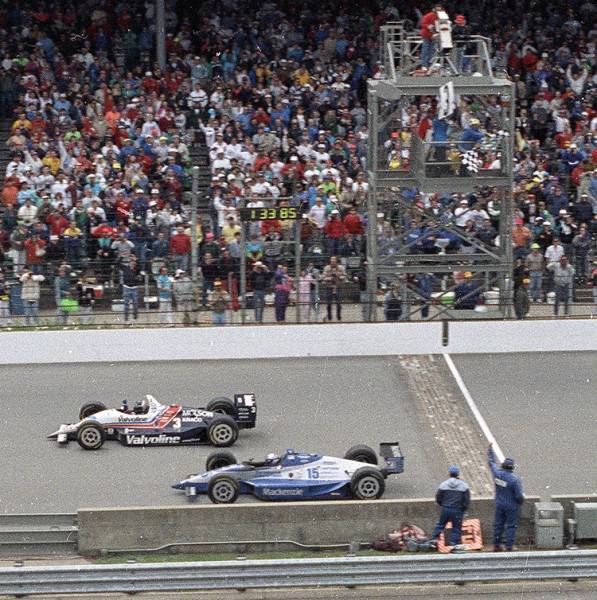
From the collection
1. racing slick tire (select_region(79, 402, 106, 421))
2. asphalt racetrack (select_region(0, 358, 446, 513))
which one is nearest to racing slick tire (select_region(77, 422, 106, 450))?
asphalt racetrack (select_region(0, 358, 446, 513))

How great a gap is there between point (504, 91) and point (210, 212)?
17.6ft

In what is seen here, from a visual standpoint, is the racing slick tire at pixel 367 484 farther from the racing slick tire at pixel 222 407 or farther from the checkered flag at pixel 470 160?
the checkered flag at pixel 470 160

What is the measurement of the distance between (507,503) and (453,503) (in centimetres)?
57

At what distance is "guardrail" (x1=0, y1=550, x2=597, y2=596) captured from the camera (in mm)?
15914

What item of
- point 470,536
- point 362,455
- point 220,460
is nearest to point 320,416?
point 362,455

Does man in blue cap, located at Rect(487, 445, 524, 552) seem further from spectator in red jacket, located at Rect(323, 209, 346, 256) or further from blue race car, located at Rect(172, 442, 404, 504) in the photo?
spectator in red jacket, located at Rect(323, 209, 346, 256)

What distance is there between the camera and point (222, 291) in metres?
25.2

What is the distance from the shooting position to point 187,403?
75.3 ft

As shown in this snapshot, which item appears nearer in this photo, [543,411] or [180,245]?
[543,411]

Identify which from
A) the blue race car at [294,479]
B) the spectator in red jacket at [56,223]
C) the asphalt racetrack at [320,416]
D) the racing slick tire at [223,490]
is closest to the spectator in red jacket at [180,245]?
the spectator in red jacket at [56,223]

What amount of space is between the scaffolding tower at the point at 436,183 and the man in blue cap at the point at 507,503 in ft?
26.7

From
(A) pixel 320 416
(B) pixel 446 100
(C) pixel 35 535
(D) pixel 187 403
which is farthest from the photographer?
(B) pixel 446 100

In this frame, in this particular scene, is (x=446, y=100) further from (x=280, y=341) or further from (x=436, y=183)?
(x=280, y=341)

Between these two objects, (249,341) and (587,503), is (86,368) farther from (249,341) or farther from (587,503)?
(587,503)
